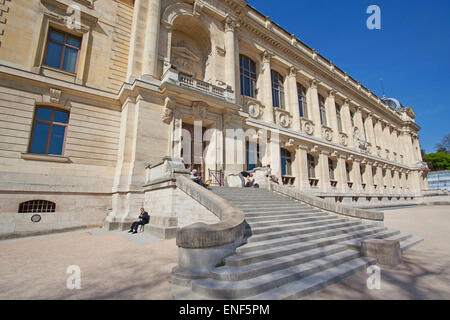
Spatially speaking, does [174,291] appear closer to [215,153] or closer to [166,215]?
[166,215]

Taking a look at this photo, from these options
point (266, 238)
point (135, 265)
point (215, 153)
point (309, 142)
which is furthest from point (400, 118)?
point (135, 265)

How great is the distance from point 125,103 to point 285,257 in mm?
11299

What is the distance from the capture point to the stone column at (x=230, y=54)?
1595cm

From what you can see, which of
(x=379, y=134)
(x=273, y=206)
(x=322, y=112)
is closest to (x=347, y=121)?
(x=322, y=112)

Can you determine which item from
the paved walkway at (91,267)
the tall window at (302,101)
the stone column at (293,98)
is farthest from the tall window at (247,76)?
the paved walkway at (91,267)

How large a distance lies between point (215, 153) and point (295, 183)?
32.4 feet

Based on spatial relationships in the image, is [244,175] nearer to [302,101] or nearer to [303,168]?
[303,168]

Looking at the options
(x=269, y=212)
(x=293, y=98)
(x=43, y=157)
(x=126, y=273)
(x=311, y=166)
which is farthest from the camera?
(x=311, y=166)

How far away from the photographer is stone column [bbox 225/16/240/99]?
52.3 feet

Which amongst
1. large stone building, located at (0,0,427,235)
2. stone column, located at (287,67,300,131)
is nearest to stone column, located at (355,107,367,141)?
large stone building, located at (0,0,427,235)

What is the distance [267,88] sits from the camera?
1884 centimetres

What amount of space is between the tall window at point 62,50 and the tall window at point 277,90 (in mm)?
15591

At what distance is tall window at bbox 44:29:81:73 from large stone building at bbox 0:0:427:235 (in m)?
0.05

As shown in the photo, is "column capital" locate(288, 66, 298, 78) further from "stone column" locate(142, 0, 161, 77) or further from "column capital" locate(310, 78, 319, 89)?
"stone column" locate(142, 0, 161, 77)
